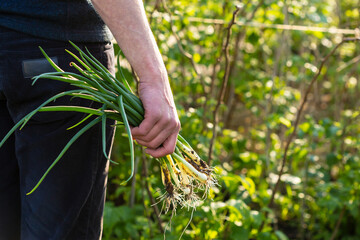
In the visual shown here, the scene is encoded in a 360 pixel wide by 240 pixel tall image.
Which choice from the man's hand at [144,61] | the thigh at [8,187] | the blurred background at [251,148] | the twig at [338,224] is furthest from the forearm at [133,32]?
the twig at [338,224]

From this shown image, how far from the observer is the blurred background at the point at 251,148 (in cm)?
225

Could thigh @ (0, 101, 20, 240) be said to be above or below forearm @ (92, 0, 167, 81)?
below

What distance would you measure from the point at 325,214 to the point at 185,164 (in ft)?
5.67

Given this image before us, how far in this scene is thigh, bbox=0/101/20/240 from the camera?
1.48 m

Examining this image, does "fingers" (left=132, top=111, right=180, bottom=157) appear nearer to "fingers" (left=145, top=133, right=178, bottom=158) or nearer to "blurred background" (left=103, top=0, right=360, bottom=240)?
"fingers" (left=145, top=133, right=178, bottom=158)

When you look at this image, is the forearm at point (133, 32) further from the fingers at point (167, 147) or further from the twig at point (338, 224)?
the twig at point (338, 224)

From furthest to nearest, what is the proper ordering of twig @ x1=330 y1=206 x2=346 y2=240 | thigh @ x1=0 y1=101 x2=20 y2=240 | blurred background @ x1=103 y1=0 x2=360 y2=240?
twig @ x1=330 y1=206 x2=346 y2=240 < blurred background @ x1=103 y1=0 x2=360 y2=240 < thigh @ x1=0 y1=101 x2=20 y2=240

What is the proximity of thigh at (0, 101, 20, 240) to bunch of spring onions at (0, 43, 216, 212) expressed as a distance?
98mm

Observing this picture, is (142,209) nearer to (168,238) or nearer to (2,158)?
(168,238)

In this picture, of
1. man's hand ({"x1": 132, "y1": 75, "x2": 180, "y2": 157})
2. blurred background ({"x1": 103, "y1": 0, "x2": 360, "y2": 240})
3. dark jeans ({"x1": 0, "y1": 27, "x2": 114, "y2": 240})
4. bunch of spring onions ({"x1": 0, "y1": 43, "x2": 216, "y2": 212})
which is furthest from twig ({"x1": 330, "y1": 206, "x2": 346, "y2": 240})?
man's hand ({"x1": 132, "y1": 75, "x2": 180, "y2": 157})

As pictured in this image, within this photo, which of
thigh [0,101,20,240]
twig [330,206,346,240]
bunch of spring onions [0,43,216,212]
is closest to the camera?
bunch of spring onions [0,43,216,212]

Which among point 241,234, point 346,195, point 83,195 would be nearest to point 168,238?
point 241,234

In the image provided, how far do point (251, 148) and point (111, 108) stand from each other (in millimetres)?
2599

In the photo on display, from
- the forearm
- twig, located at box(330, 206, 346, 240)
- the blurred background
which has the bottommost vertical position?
twig, located at box(330, 206, 346, 240)
